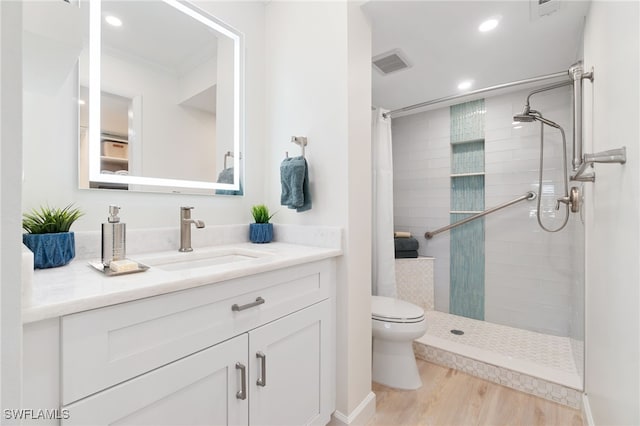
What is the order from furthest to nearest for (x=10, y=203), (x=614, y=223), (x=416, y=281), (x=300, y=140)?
(x=416, y=281)
(x=300, y=140)
(x=614, y=223)
(x=10, y=203)

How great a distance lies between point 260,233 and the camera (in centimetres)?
158

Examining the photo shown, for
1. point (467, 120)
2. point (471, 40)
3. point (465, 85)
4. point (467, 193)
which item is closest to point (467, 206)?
point (467, 193)

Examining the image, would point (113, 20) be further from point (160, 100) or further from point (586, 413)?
point (586, 413)

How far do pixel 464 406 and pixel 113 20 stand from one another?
102 inches

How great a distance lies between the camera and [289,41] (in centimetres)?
166

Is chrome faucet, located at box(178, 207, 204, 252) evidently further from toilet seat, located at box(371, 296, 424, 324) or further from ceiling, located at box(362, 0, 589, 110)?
ceiling, located at box(362, 0, 589, 110)

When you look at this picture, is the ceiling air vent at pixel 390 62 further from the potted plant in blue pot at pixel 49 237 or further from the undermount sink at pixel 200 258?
the potted plant in blue pot at pixel 49 237

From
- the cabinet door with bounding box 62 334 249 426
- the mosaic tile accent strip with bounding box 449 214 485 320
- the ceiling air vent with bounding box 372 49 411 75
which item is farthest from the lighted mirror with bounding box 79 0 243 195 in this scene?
the mosaic tile accent strip with bounding box 449 214 485 320

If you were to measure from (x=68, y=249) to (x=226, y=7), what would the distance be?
149cm

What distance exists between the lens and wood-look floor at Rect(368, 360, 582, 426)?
1465 millimetres

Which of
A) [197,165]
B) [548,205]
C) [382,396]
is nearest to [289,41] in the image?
[197,165]

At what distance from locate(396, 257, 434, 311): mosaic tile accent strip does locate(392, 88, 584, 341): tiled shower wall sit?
9cm

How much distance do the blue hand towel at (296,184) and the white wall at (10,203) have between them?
1.16 meters

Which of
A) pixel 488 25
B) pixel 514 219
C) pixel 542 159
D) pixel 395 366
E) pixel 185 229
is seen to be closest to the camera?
pixel 185 229
